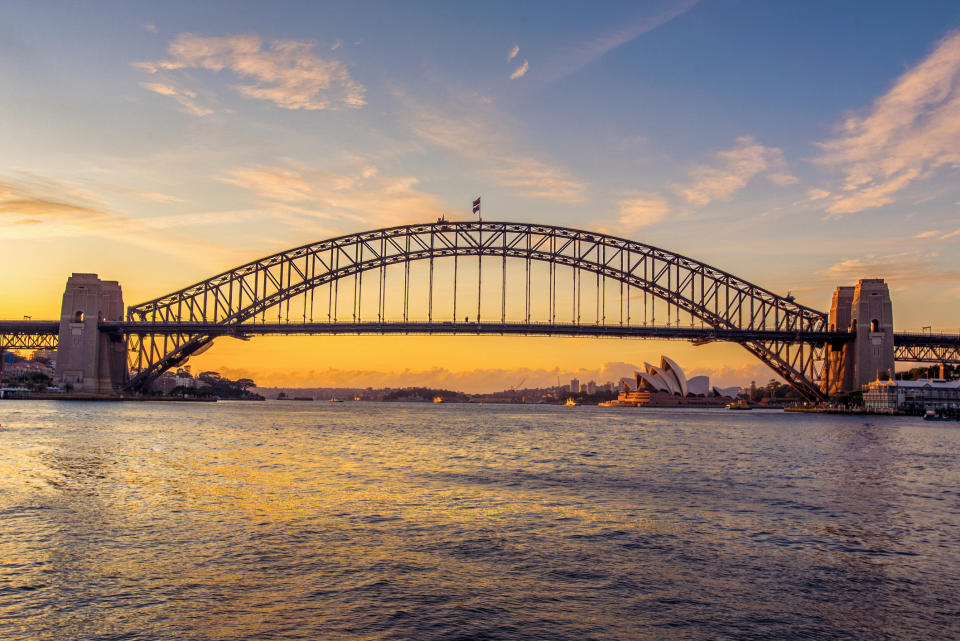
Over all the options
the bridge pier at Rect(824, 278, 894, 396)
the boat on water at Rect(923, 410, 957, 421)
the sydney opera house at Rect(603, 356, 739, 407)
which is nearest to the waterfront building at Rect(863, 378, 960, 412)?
the bridge pier at Rect(824, 278, 894, 396)

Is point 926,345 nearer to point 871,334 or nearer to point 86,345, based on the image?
point 871,334

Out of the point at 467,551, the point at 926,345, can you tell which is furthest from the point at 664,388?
the point at 467,551

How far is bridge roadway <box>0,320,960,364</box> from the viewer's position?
8419 centimetres

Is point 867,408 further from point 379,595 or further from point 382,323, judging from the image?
point 379,595

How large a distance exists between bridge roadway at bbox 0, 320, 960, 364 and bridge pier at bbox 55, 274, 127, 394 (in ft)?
5.40

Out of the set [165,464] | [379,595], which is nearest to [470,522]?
[379,595]

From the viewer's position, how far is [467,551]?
1295 cm

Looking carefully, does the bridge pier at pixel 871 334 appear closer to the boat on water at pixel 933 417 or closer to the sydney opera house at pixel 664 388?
the boat on water at pixel 933 417

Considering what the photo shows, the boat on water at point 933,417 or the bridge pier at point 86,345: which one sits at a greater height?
the bridge pier at point 86,345

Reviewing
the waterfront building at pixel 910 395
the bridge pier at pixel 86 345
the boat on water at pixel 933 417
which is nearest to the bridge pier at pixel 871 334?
the waterfront building at pixel 910 395

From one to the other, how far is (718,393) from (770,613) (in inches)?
6863

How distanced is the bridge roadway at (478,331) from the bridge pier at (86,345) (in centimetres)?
165

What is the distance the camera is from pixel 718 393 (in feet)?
579

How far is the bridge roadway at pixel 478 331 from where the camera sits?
84.2 m
